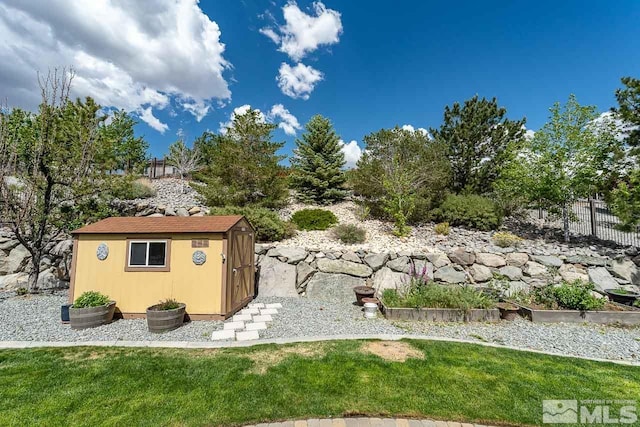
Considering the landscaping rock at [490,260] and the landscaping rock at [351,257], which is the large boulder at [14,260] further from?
the landscaping rock at [490,260]

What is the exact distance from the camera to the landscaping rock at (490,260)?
25.8 feet

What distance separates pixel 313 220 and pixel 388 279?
3.88m

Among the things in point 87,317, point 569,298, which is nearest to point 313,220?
point 87,317

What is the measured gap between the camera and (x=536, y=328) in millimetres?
5469

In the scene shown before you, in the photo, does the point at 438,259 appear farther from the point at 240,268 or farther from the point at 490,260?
the point at 240,268

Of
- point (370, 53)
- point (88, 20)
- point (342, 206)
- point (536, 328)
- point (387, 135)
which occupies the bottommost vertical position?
point (536, 328)

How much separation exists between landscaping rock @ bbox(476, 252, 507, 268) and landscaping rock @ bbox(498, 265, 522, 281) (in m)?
0.14

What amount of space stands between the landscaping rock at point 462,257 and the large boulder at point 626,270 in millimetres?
3581

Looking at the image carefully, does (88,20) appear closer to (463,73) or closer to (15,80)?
(15,80)

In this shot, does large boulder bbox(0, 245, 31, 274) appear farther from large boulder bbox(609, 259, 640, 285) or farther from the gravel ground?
large boulder bbox(609, 259, 640, 285)

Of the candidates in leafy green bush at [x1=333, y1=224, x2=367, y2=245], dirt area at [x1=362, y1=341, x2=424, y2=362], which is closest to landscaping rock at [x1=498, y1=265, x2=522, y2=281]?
leafy green bush at [x1=333, y1=224, x2=367, y2=245]

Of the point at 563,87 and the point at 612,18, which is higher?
the point at 612,18

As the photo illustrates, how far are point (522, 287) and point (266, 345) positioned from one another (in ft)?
22.7

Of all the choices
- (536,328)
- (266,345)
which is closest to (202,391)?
(266,345)
